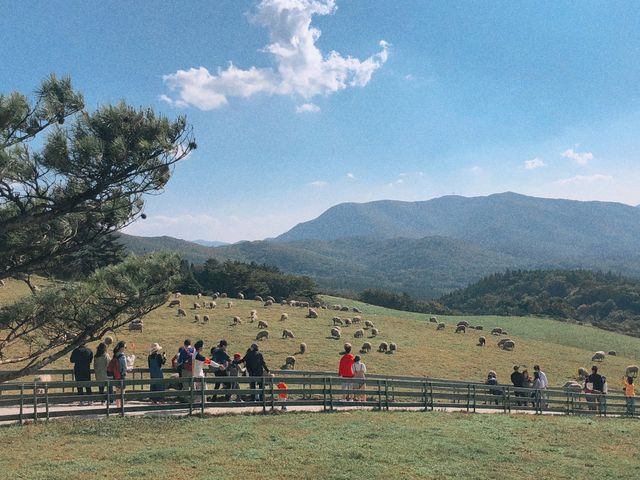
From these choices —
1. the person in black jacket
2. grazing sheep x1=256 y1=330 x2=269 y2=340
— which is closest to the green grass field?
grazing sheep x1=256 y1=330 x2=269 y2=340

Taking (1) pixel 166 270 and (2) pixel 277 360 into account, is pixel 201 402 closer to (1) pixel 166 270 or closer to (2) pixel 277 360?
(1) pixel 166 270

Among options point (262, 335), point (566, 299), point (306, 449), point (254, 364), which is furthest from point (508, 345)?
point (566, 299)

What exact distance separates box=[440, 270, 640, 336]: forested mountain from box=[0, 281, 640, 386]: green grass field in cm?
6574

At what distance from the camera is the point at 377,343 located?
44250 mm

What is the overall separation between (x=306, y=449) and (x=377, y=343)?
30856 mm

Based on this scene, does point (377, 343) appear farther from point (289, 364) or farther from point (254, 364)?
point (254, 364)

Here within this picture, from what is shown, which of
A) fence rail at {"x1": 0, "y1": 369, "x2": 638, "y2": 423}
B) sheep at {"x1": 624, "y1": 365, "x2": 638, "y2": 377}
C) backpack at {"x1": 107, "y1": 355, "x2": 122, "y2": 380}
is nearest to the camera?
fence rail at {"x1": 0, "y1": 369, "x2": 638, "y2": 423}

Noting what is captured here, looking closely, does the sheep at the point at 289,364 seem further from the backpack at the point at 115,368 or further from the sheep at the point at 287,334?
the backpack at the point at 115,368

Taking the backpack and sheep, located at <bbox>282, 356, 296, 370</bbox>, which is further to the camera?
sheep, located at <bbox>282, 356, 296, 370</bbox>

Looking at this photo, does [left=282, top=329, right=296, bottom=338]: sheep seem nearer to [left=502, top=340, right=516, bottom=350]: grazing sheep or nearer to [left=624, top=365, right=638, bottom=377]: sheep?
[left=502, top=340, right=516, bottom=350]: grazing sheep

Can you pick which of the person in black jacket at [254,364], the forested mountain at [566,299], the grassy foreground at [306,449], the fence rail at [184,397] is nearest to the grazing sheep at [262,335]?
the fence rail at [184,397]

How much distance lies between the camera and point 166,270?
33.0ft

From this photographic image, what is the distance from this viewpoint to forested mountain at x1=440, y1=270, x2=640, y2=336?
416ft

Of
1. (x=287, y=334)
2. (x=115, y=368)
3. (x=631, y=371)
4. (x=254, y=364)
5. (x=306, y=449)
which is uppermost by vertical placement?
(x=115, y=368)
